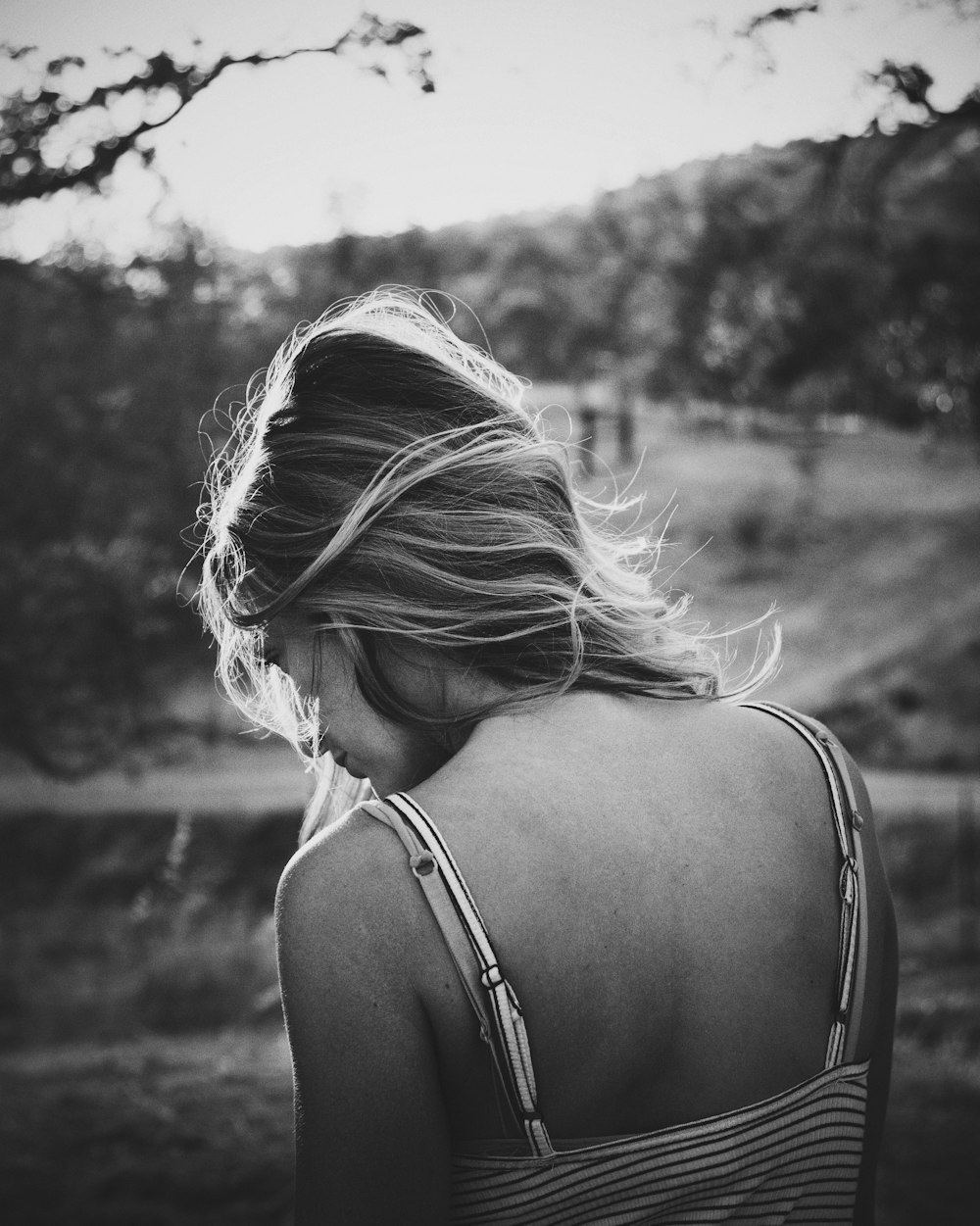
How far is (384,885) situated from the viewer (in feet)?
2.86

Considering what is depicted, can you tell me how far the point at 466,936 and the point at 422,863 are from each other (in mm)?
74

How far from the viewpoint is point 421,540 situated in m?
1.08

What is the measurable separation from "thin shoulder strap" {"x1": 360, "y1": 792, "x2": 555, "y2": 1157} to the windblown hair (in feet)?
0.70

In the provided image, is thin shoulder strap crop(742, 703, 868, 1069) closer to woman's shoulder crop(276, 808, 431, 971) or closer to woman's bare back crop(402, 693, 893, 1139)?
woman's bare back crop(402, 693, 893, 1139)

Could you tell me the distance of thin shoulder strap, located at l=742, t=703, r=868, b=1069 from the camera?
1.09 metres

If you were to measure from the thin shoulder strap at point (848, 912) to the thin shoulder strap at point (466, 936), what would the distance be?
39 centimetres

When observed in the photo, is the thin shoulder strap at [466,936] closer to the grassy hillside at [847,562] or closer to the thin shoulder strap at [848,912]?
the thin shoulder strap at [848,912]

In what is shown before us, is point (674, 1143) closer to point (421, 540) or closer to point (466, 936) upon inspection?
point (466, 936)

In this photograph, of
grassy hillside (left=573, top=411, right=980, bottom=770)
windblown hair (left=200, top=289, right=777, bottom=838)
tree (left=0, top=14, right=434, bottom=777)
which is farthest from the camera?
grassy hillside (left=573, top=411, right=980, bottom=770)

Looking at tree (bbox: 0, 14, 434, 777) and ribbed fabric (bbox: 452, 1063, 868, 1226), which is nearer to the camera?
ribbed fabric (bbox: 452, 1063, 868, 1226)

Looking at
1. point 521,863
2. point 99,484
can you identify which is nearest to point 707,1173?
point 521,863

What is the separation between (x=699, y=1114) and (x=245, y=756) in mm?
6278

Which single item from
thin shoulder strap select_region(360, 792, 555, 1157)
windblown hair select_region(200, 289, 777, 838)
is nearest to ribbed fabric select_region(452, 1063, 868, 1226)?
thin shoulder strap select_region(360, 792, 555, 1157)

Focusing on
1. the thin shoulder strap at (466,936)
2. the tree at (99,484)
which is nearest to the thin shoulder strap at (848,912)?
the thin shoulder strap at (466,936)
